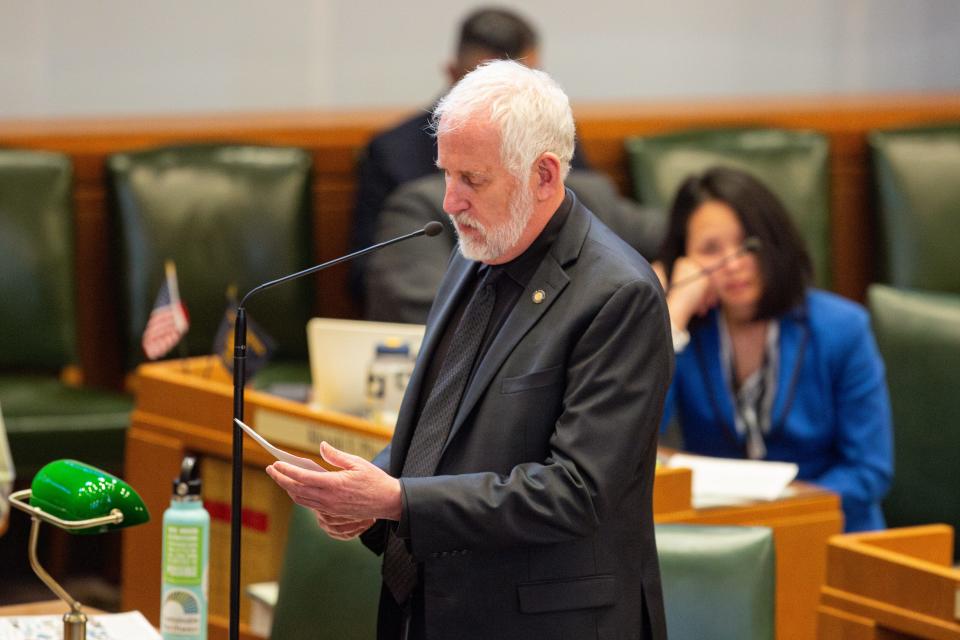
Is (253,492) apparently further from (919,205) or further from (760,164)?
(919,205)

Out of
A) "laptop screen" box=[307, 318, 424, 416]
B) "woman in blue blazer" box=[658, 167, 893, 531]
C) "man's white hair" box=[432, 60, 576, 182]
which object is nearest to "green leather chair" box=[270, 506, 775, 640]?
"man's white hair" box=[432, 60, 576, 182]

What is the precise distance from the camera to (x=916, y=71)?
6.00m

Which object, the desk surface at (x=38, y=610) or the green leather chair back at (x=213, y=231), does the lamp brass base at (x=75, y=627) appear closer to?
the desk surface at (x=38, y=610)

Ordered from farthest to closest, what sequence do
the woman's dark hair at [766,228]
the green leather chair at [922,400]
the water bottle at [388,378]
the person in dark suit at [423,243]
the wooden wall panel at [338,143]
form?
1. the wooden wall panel at [338,143]
2. the green leather chair at [922,400]
3. the person in dark suit at [423,243]
4. the woman's dark hair at [766,228]
5. the water bottle at [388,378]

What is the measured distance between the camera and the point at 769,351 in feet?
11.4

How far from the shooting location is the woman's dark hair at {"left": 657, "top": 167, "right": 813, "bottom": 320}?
134 inches

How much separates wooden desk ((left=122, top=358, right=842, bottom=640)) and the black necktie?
805 mm

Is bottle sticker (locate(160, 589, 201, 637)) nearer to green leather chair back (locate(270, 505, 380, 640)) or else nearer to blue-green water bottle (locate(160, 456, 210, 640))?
blue-green water bottle (locate(160, 456, 210, 640))

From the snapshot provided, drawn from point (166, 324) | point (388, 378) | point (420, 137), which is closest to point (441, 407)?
point (388, 378)

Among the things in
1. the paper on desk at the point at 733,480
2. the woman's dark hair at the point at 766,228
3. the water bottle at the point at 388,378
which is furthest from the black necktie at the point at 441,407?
the woman's dark hair at the point at 766,228

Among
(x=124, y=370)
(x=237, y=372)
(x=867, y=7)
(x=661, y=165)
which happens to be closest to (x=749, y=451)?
(x=661, y=165)

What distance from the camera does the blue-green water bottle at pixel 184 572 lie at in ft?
7.20

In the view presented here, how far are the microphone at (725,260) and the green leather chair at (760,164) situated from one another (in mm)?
1270

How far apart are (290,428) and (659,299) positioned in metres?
1.40
